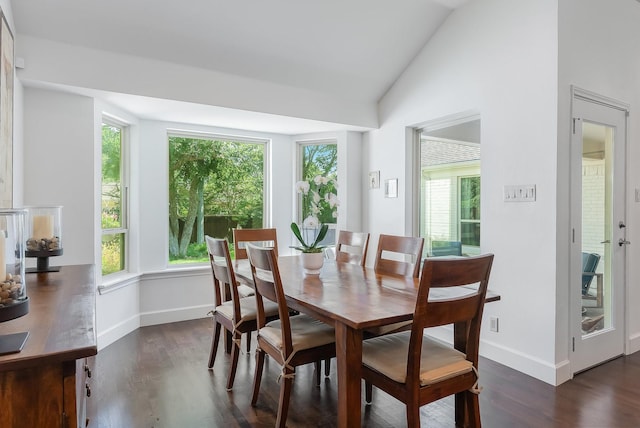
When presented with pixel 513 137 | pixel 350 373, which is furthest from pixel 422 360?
pixel 513 137

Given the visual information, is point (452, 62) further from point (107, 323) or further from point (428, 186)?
point (107, 323)

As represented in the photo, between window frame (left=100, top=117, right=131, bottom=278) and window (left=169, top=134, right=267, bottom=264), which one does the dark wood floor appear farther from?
window (left=169, top=134, right=267, bottom=264)

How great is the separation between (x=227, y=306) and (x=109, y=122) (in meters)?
2.16

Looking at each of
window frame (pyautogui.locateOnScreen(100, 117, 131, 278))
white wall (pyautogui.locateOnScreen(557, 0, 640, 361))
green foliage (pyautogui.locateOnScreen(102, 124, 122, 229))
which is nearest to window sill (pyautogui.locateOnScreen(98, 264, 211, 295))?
window frame (pyautogui.locateOnScreen(100, 117, 131, 278))

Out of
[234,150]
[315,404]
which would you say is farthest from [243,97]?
[315,404]

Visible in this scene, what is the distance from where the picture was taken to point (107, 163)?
3.58 meters

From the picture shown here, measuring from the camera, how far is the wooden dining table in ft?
5.25

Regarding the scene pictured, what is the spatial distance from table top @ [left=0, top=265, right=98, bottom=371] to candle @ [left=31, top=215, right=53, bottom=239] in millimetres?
310

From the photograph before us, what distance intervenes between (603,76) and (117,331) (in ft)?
14.9

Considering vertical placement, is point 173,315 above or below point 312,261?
below

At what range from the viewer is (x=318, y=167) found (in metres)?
4.79

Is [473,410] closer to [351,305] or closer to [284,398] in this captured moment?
A: [351,305]

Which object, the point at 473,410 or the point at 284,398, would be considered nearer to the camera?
the point at 473,410

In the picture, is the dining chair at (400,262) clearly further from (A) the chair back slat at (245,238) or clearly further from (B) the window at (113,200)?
(B) the window at (113,200)
